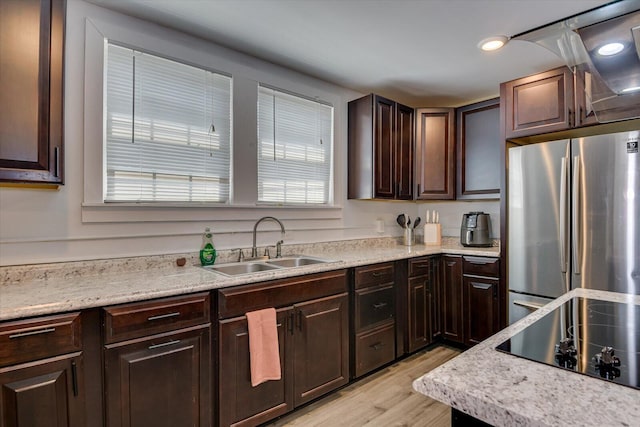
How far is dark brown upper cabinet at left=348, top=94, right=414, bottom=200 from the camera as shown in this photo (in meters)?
3.09

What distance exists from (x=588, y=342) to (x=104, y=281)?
1.99 metres

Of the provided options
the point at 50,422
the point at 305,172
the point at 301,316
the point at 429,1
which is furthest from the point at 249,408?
the point at 429,1

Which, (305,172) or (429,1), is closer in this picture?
(429,1)

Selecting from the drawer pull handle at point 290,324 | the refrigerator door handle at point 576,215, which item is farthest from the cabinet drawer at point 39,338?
the refrigerator door handle at point 576,215

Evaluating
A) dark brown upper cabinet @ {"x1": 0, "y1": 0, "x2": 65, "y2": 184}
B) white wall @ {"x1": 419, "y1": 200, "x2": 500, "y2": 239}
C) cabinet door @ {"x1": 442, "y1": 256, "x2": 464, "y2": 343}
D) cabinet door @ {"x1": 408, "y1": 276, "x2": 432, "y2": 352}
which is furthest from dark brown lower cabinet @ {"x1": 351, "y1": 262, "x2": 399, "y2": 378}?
dark brown upper cabinet @ {"x1": 0, "y1": 0, "x2": 65, "y2": 184}

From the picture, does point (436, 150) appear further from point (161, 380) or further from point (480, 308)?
point (161, 380)

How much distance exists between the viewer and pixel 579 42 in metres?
1.21

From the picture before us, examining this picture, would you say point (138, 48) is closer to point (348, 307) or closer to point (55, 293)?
point (55, 293)

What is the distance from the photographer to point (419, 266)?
3000 mm

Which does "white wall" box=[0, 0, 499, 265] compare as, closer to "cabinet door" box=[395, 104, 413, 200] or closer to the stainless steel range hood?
"cabinet door" box=[395, 104, 413, 200]

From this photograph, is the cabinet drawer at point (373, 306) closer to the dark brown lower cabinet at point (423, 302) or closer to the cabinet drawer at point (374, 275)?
the cabinet drawer at point (374, 275)

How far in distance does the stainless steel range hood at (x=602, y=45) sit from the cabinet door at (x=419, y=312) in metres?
1.87

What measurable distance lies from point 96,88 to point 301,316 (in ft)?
5.82

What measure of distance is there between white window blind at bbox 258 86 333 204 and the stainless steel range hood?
1.86m
